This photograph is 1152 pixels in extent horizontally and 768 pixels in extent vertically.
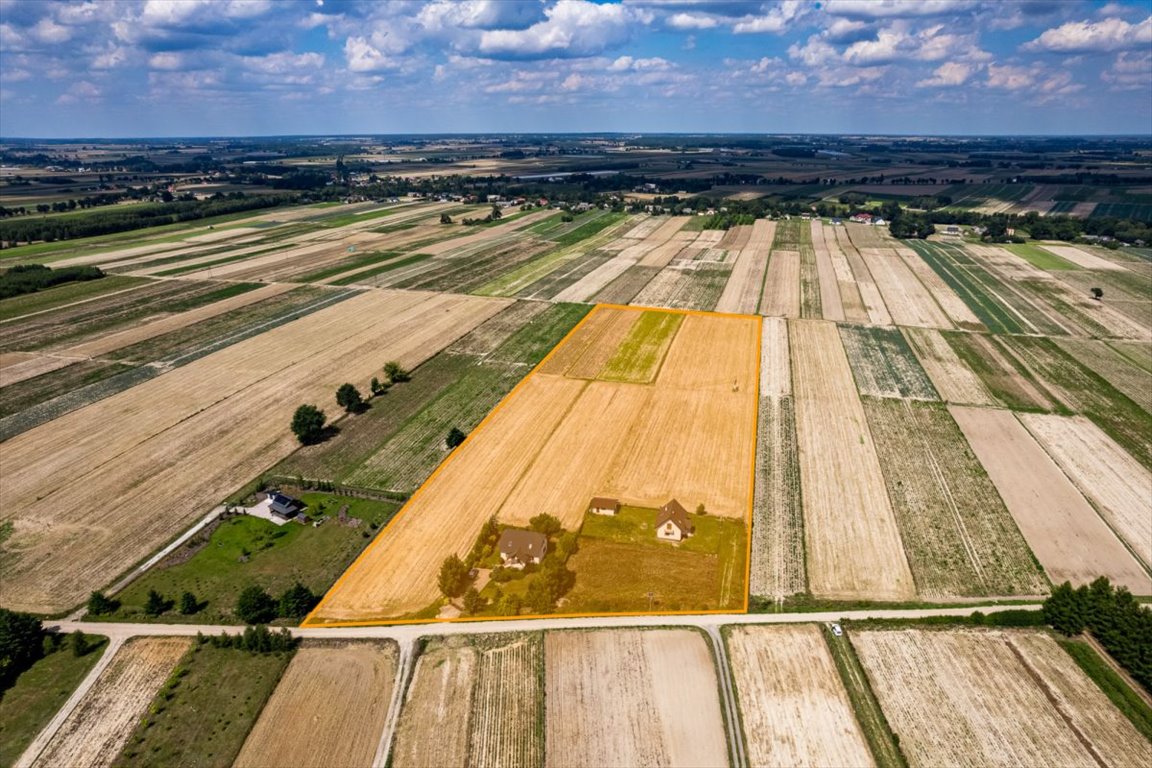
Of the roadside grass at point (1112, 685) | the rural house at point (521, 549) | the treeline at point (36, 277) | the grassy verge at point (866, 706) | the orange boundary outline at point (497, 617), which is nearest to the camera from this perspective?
the grassy verge at point (866, 706)

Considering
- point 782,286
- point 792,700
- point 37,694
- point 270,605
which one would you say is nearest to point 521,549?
point 270,605

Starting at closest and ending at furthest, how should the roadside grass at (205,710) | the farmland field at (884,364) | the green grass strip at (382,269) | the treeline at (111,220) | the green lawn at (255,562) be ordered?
the roadside grass at (205,710)
the green lawn at (255,562)
the farmland field at (884,364)
the green grass strip at (382,269)
the treeline at (111,220)

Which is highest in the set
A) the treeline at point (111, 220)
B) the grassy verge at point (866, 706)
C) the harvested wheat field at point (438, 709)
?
the treeline at point (111, 220)

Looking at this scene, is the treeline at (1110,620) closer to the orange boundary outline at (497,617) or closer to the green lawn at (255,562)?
the orange boundary outline at (497,617)

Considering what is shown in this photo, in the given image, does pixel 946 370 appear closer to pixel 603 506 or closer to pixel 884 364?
pixel 884 364

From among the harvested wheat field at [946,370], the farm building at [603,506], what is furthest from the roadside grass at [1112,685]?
the harvested wheat field at [946,370]

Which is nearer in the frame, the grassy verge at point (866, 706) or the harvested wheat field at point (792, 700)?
the grassy verge at point (866, 706)
